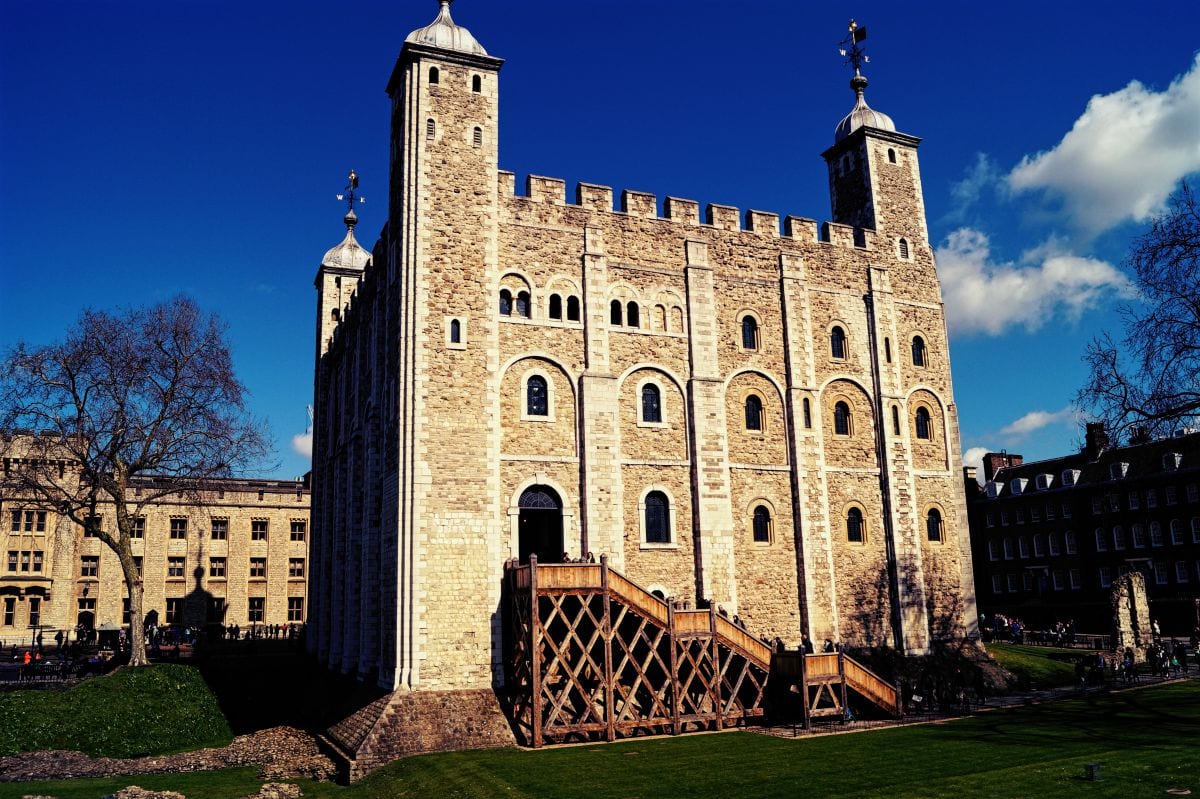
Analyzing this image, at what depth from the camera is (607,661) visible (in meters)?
22.7

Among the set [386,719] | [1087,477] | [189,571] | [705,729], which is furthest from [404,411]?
[1087,477]

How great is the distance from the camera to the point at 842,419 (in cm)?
3222

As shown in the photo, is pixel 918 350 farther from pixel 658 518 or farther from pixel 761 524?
pixel 658 518

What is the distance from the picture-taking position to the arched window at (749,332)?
101 ft

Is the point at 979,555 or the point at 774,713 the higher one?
the point at 979,555

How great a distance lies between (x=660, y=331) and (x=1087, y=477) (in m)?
42.2

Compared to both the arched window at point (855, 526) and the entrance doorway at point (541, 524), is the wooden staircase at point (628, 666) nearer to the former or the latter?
the entrance doorway at point (541, 524)

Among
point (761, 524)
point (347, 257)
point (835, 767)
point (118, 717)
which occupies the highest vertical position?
point (347, 257)

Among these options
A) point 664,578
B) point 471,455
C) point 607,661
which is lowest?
point 607,661

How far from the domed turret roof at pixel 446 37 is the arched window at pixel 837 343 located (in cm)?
1558

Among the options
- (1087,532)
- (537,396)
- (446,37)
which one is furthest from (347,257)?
(1087,532)

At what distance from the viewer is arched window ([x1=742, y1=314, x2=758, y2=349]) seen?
30734 mm

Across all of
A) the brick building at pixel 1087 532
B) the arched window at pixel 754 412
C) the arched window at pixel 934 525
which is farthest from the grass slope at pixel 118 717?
the brick building at pixel 1087 532

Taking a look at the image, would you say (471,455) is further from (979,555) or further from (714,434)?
(979,555)
